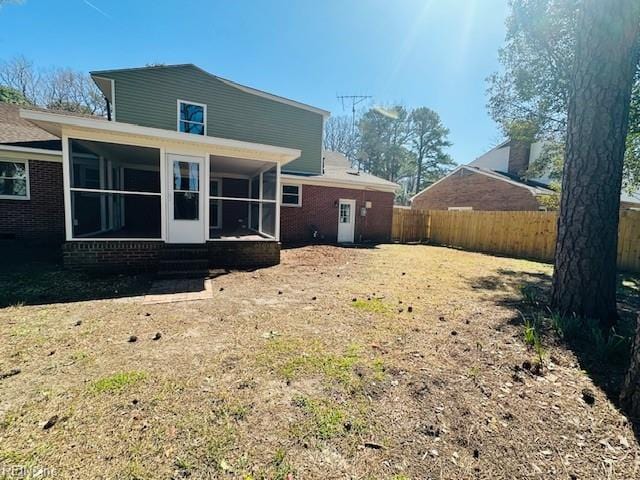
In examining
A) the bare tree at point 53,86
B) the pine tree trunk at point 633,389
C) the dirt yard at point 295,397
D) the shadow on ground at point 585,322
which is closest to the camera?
the dirt yard at point 295,397

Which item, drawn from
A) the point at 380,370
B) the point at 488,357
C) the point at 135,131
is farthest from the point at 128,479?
the point at 135,131

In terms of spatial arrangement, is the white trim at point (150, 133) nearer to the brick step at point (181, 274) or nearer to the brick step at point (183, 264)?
the brick step at point (183, 264)

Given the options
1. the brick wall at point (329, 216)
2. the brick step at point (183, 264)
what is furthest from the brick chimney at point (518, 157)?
the brick step at point (183, 264)

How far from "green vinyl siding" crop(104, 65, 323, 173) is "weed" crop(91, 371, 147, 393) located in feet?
36.9

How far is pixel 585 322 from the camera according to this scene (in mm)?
3842

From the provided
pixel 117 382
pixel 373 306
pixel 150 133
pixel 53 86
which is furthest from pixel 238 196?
pixel 53 86

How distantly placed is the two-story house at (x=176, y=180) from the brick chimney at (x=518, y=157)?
429 inches

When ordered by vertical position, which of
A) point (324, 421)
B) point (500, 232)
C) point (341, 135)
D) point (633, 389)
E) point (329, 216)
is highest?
point (341, 135)

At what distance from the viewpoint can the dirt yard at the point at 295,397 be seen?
187 cm

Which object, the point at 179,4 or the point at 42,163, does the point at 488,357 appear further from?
the point at 179,4

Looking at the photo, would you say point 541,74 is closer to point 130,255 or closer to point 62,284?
point 130,255

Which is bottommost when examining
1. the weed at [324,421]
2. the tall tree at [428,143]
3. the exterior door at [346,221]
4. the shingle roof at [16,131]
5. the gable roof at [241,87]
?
the weed at [324,421]

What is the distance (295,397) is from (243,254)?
568 centimetres

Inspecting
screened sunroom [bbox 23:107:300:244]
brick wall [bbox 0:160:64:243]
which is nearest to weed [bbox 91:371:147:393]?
screened sunroom [bbox 23:107:300:244]
